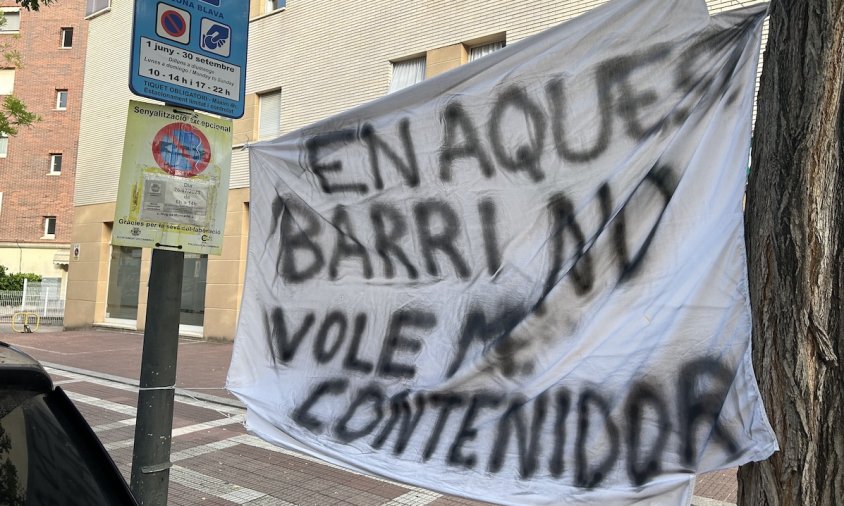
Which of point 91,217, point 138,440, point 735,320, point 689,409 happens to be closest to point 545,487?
point 689,409

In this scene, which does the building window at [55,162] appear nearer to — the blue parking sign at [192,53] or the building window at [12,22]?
the building window at [12,22]

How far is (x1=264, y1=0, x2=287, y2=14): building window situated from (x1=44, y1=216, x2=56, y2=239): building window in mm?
22955

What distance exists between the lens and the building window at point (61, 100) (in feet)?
107

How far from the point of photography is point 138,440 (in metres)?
2.91

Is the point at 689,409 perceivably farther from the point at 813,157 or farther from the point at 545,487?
the point at 813,157

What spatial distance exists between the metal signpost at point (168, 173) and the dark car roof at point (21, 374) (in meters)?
1.17

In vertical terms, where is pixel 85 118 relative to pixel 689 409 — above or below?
above

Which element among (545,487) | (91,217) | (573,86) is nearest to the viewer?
(545,487)

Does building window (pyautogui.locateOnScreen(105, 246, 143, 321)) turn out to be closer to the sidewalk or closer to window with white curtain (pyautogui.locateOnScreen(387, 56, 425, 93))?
the sidewalk

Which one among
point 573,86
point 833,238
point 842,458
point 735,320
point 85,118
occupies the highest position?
point 85,118

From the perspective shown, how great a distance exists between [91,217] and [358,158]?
19.6m

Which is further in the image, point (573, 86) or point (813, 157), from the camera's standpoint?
→ point (573, 86)

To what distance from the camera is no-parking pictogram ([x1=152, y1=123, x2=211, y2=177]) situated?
3.00 m

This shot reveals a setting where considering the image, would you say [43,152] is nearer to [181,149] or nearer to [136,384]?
[136,384]
